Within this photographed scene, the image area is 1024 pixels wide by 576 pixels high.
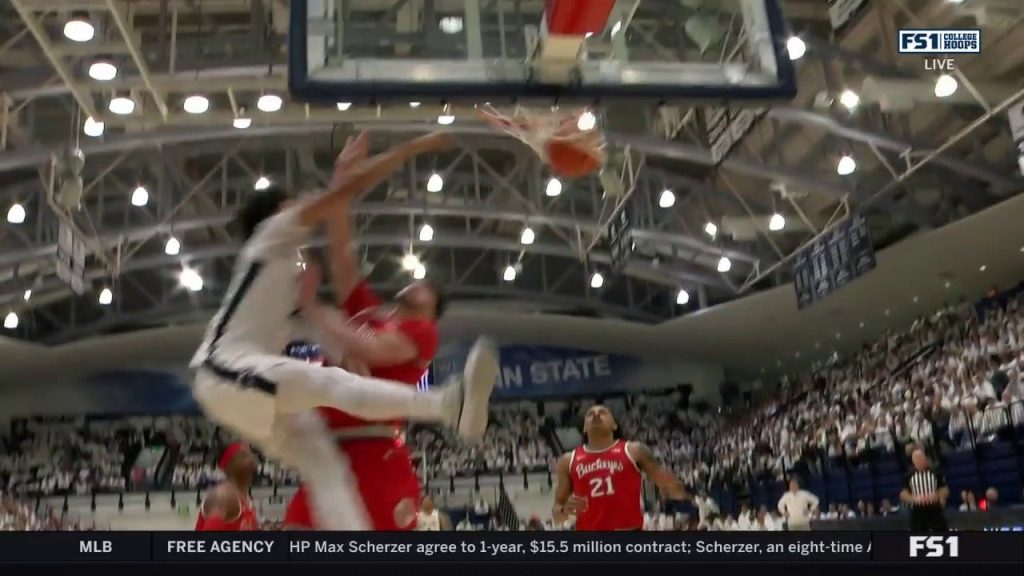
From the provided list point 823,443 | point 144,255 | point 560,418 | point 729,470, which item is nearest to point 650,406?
point 560,418

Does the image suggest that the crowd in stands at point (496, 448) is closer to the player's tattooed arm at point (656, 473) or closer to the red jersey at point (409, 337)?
the player's tattooed arm at point (656, 473)

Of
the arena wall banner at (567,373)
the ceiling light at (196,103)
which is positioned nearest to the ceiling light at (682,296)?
the arena wall banner at (567,373)

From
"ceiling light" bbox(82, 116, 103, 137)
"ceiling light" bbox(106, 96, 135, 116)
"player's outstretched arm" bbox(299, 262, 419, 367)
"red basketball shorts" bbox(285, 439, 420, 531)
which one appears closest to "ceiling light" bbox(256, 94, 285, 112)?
"ceiling light" bbox(106, 96, 135, 116)

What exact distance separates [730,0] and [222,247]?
687 inches

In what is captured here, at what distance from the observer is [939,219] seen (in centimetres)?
1852

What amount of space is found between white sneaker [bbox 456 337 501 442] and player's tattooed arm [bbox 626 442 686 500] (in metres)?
1.76

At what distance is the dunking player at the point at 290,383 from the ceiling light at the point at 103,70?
31.7 feet

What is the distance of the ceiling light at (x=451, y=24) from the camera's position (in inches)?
270

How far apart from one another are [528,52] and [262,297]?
3.54 metres

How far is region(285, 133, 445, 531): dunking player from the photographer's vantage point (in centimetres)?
366

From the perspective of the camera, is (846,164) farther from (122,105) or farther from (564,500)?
(564,500)

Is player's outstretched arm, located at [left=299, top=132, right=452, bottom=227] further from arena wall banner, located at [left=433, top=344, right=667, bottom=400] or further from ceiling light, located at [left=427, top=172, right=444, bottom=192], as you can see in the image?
arena wall banner, located at [left=433, top=344, right=667, bottom=400]

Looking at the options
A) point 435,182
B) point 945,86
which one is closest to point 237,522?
point 945,86

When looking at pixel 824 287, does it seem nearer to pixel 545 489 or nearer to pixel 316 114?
pixel 316 114
